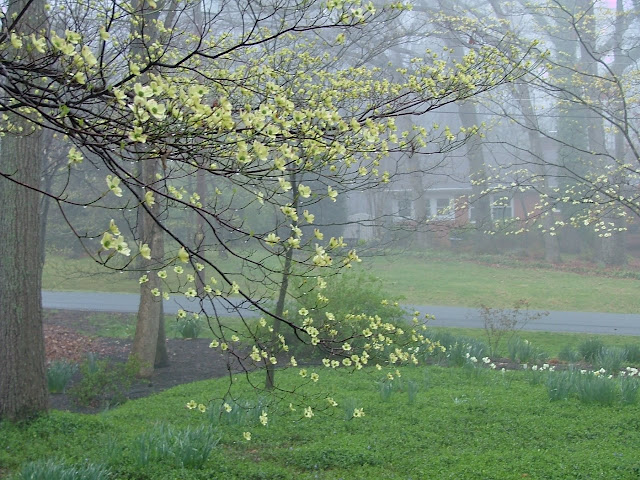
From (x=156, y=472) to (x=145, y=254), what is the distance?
2901 millimetres

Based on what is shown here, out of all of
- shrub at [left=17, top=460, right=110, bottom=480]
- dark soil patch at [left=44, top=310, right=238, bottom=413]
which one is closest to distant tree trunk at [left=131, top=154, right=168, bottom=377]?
dark soil patch at [left=44, top=310, right=238, bottom=413]

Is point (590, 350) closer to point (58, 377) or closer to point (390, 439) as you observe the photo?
point (390, 439)

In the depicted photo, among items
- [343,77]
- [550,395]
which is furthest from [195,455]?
[343,77]

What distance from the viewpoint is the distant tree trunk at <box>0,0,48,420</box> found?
654 cm

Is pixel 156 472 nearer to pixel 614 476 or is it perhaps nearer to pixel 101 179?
pixel 614 476

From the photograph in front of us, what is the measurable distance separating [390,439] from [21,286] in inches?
160

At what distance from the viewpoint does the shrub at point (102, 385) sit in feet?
26.3

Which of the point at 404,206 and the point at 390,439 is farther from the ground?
the point at 404,206

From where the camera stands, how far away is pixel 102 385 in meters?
8.20

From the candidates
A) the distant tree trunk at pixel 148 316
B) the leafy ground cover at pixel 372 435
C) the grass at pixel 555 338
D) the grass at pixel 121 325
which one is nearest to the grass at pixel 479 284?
the grass at pixel 121 325

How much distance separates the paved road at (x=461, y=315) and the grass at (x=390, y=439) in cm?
593

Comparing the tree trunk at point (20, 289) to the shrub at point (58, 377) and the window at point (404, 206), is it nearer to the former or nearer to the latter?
the shrub at point (58, 377)

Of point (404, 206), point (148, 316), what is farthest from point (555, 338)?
point (148, 316)

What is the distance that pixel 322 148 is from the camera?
144 inches
